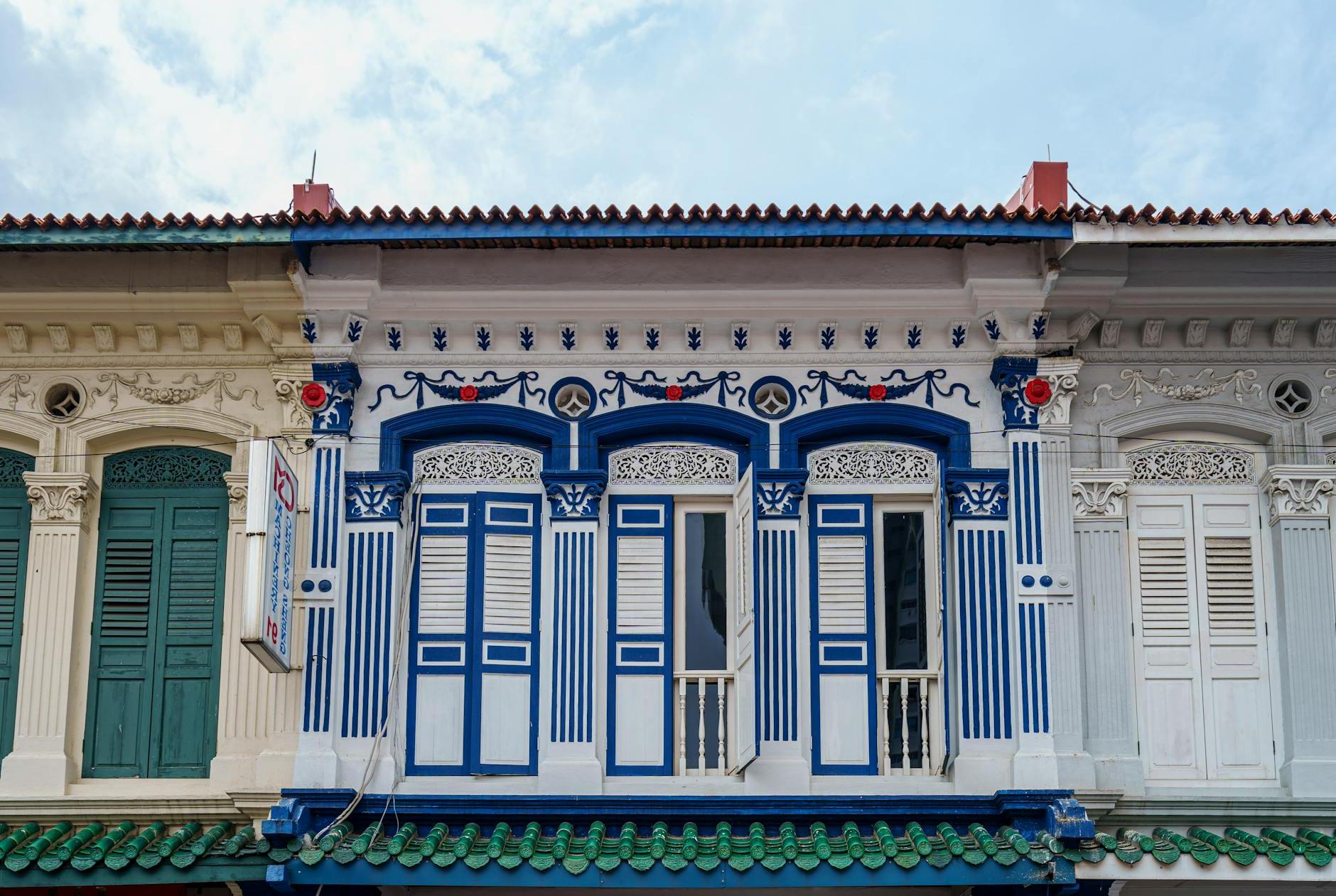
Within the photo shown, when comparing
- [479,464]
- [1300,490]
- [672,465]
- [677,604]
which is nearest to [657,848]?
[677,604]

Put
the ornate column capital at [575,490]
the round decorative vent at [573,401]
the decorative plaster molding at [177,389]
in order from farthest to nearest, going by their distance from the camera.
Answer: the decorative plaster molding at [177,389], the round decorative vent at [573,401], the ornate column capital at [575,490]

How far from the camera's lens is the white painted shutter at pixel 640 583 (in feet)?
40.8

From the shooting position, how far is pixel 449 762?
12172 millimetres

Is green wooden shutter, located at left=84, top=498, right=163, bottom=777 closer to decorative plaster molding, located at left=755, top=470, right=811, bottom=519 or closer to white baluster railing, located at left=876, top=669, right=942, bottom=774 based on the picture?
decorative plaster molding, located at left=755, top=470, right=811, bottom=519

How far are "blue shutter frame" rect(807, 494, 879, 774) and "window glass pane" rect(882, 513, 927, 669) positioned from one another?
0.12m

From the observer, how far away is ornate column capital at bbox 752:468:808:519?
1250 centimetres

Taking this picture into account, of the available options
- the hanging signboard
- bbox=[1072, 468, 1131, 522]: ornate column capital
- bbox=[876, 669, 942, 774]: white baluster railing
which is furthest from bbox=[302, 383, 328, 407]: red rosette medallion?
bbox=[1072, 468, 1131, 522]: ornate column capital

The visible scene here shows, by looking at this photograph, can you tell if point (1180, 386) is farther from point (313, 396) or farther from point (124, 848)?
point (124, 848)

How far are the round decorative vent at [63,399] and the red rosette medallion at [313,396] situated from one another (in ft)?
5.17

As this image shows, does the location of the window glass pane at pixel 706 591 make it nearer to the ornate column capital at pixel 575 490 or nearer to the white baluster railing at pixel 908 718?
the ornate column capital at pixel 575 490

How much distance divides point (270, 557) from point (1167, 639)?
578 cm

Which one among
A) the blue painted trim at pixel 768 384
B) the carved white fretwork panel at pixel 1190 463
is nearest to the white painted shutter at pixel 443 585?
the blue painted trim at pixel 768 384

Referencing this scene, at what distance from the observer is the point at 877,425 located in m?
12.7

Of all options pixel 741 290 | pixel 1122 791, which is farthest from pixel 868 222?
pixel 1122 791
